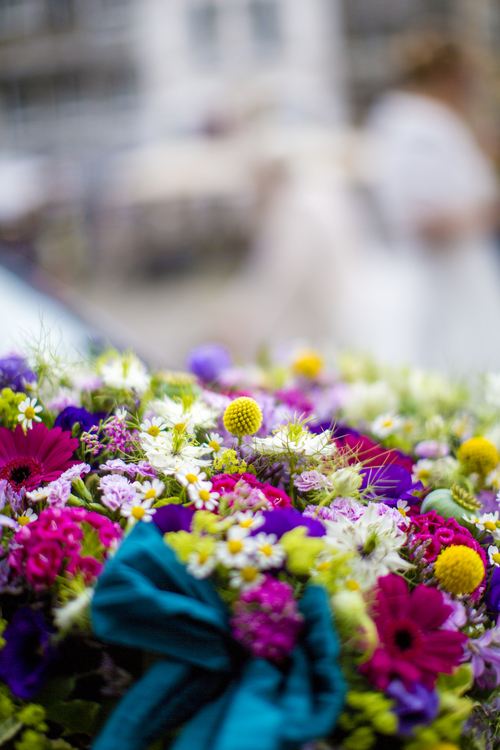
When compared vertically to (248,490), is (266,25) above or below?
above

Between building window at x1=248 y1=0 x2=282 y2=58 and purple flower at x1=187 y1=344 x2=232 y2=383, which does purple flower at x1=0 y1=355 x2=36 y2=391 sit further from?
building window at x1=248 y1=0 x2=282 y2=58

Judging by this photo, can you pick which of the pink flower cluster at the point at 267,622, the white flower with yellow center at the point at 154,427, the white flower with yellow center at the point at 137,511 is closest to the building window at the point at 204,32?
the white flower with yellow center at the point at 154,427

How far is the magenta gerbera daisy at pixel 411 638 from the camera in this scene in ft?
1.17

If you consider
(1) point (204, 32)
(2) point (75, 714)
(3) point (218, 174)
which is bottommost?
(2) point (75, 714)

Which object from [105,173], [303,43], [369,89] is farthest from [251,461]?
[369,89]

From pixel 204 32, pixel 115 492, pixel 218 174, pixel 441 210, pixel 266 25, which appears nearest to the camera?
pixel 115 492

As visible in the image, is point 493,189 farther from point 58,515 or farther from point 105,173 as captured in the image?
point 105,173

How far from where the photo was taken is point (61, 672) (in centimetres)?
40

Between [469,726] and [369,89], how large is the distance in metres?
13.5

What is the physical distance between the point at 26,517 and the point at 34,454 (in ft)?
0.24

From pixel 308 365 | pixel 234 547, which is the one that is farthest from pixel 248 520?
pixel 308 365

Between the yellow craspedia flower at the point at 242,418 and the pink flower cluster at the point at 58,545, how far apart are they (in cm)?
Result: 14

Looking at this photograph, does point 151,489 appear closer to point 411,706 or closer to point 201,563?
point 201,563

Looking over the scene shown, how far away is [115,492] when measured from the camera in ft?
1.48
